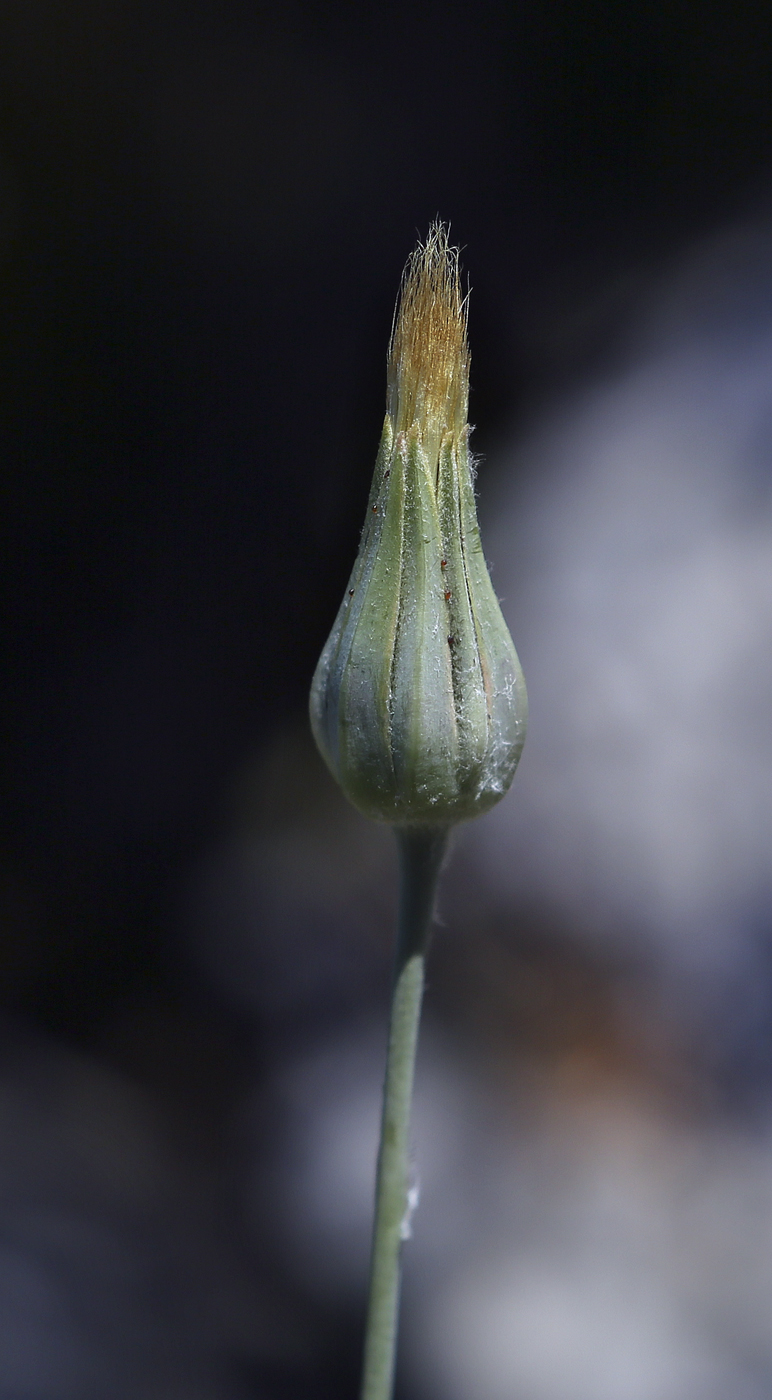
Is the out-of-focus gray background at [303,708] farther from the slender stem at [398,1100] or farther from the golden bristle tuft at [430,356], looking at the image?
the golden bristle tuft at [430,356]

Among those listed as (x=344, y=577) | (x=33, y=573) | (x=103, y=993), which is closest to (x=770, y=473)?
(x=344, y=577)

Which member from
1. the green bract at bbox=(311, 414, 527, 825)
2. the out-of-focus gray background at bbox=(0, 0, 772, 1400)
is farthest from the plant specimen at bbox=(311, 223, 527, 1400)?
the out-of-focus gray background at bbox=(0, 0, 772, 1400)

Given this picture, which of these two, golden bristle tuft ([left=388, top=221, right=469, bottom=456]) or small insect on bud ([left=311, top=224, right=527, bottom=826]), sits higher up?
golden bristle tuft ([left=388, top=221, right=469, bottom=456])

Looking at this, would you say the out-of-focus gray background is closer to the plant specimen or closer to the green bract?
the plant specimen

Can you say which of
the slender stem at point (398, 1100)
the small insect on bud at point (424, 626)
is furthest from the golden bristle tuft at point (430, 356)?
the slender stem at point (398, 1100)

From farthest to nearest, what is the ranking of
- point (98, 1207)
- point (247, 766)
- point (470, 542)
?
point (247, 766)
point (98, 1207)
point (470, 542)

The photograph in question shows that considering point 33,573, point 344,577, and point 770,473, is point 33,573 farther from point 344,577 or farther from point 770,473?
point 770,473

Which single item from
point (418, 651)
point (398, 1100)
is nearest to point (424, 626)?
point (418, 651)
